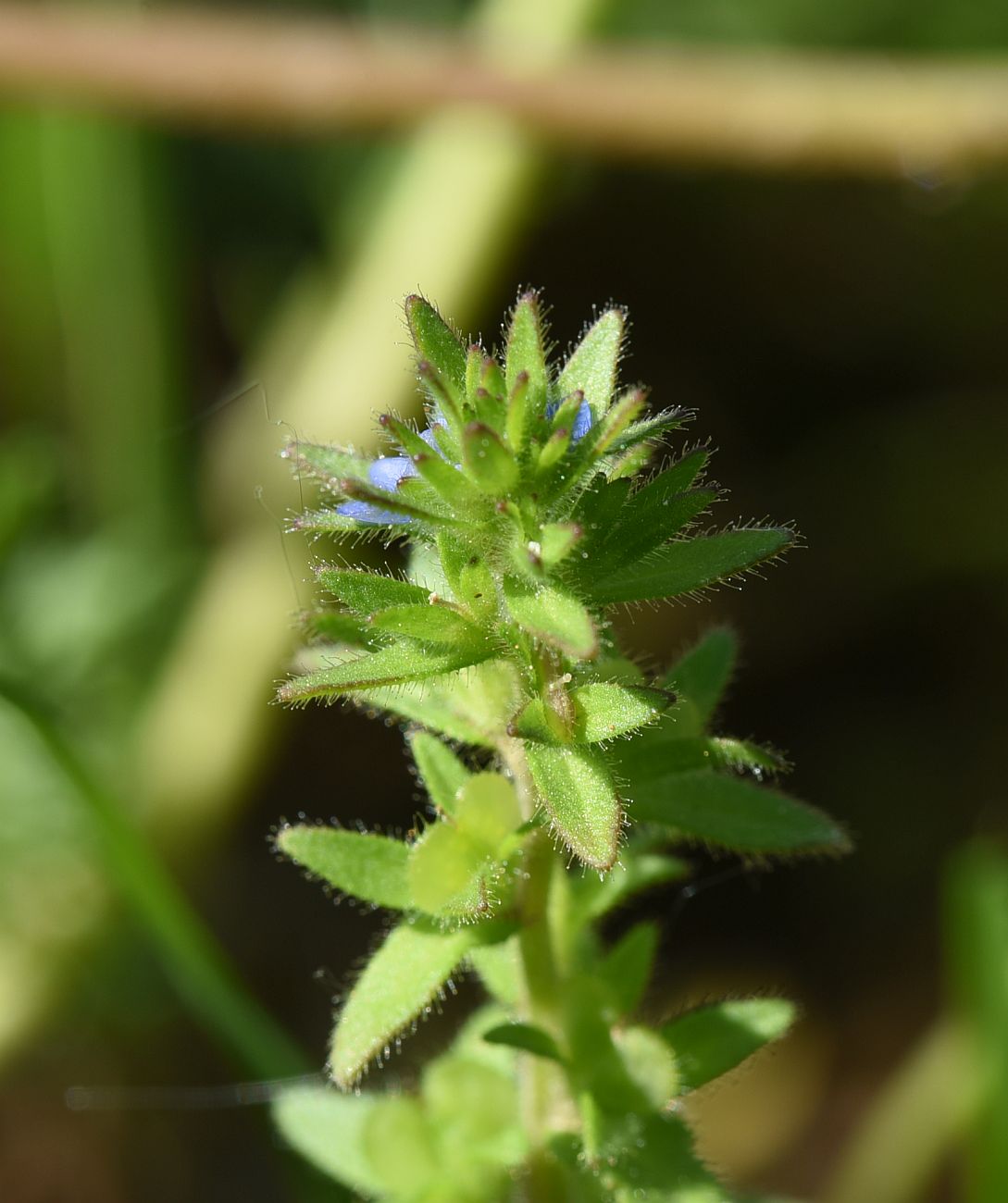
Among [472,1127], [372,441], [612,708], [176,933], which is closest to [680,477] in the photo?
[612,708]

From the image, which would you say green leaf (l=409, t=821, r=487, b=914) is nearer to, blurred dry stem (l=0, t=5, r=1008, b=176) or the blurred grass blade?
the blurred grass blade

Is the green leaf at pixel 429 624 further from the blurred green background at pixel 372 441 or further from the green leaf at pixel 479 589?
the blurred green background at pixel 372 441

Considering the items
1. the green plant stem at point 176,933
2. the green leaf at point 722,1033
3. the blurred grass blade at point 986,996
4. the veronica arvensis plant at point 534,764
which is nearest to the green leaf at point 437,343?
the veronica arvensis plant at point 534,764

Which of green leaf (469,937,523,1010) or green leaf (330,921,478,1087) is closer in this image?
green leaf (330,921,478,1087)

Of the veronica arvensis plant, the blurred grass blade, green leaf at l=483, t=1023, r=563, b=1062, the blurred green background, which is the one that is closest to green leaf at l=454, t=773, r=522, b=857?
the veronica arvensis plant

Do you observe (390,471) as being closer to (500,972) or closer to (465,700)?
(465,700)
